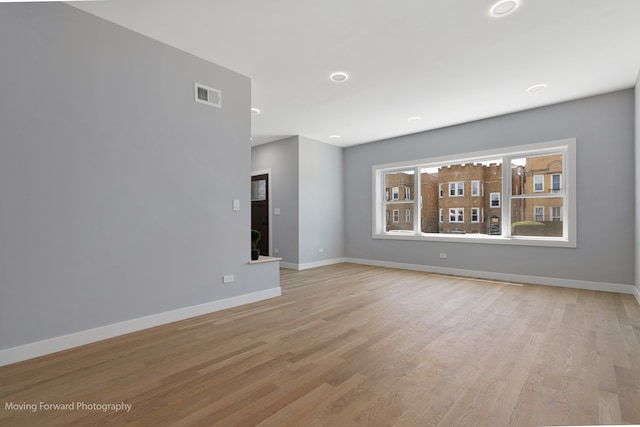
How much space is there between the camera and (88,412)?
1643mm

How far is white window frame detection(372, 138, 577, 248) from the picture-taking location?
14.8 ft

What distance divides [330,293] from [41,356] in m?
3.01

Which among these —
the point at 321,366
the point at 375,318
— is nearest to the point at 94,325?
the point at 321,366

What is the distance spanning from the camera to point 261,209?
7.16 m

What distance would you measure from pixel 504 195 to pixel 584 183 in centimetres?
105

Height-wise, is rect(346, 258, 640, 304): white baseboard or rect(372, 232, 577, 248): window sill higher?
rect(372, 232, 577, 248): window sill

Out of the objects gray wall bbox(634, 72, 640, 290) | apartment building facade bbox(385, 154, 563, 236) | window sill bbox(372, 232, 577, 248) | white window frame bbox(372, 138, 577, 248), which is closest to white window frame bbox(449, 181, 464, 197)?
apartment building facade bbox(385, 154, 563, 236)

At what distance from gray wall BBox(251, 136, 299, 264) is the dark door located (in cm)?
25

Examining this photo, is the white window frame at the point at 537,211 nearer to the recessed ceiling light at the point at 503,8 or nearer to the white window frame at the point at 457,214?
the white window frame at the point at 457,214

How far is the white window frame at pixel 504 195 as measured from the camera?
14.8 feet

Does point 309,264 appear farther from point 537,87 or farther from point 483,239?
point 537,87

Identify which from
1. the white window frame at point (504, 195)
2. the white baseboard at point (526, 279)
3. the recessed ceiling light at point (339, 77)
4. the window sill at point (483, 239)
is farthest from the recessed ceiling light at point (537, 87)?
the white baseboard at point (526, 279)

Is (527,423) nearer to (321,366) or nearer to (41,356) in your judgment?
(321,366)

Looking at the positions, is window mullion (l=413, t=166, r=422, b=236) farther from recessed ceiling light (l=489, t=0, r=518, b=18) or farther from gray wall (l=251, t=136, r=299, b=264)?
recessed ceiling light (l=489, t=0, r=518, b=18)
